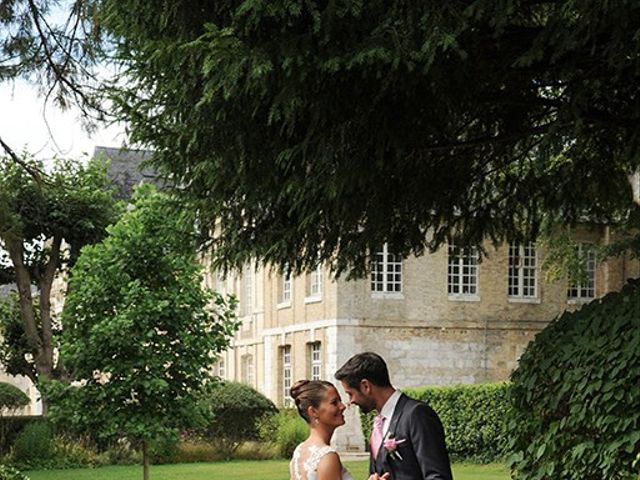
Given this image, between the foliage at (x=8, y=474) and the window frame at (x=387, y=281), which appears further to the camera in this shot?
the window frame at (x=387, y=281)

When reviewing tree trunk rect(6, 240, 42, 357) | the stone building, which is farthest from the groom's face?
tree trunk rect(6, 240, 42, 357)

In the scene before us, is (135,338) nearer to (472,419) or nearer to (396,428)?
(472,419)

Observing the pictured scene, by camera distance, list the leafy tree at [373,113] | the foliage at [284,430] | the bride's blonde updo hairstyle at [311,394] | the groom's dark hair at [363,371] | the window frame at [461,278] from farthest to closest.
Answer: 1. the window frame at [461,278]
2. the foliage at [284,430]
3. the leafy tree at [373,113]
4. the bride's blonde updo hairstyle at [311,394]
5. the groom's dark hair at [363,371]

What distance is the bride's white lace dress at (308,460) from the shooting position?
5949mm

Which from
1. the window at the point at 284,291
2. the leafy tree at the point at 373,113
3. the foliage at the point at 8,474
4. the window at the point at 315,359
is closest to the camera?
the leafy tree at the point at 373,113

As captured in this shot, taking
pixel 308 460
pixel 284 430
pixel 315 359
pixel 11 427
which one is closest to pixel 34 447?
pixel 11 427

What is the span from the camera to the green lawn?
2708 cm

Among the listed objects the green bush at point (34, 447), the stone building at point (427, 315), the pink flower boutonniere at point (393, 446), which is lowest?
the green bush at point (34, 447)

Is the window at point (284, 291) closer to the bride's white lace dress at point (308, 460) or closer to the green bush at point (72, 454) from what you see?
the green bush at point (72, 454)

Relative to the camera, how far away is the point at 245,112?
895 cm

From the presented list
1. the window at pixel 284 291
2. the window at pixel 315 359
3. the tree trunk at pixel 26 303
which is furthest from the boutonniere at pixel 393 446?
the tree trunk at pixel 26 303

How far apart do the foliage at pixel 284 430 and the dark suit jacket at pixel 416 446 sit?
27.3 meters

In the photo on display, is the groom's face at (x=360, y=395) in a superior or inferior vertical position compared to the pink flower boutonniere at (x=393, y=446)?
superior

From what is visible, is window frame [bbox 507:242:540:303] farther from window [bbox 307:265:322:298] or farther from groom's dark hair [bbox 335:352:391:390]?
groom's dark hair [bbox 335:352:391:390]
